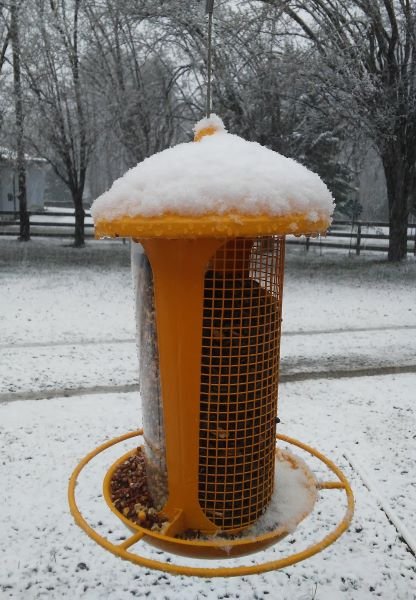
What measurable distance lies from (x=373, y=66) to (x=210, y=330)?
12381 mm

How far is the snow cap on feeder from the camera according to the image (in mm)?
1548

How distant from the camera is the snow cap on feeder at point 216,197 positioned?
1.55 m

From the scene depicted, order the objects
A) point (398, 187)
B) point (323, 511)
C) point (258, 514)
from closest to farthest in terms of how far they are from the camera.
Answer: point (258, 514) < point (323, 511) < point (398, 187)

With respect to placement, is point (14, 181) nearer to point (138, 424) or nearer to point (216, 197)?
point (138, 424)

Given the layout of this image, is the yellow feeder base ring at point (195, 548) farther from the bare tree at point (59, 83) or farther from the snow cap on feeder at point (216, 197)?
the bare tree at point (59, 83)

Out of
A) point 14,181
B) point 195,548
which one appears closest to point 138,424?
point 195,548

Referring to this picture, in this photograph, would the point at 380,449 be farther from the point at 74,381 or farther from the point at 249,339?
the point at 74,381

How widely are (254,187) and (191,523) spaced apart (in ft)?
4.43

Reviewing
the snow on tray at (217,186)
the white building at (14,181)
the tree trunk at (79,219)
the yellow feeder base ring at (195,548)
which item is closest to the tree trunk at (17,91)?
the white building at (14,181)

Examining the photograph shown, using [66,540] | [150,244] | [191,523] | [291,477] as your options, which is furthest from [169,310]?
[66,540]

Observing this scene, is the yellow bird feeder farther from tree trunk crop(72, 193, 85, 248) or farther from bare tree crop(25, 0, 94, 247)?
tree trunk crop(72, 193, 85, 248)

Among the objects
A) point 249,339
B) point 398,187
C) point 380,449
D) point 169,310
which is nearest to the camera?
point 169,310

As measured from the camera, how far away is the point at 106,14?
45.8 feet

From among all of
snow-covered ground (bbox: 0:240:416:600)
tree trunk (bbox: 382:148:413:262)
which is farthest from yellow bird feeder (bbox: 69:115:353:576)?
tree trunk (bbox: 382:148:413:262)
